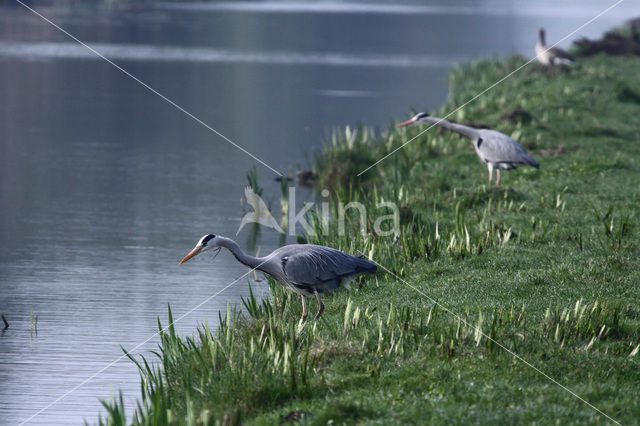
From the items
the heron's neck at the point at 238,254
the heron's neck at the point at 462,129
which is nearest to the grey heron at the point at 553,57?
the heron's neck at the point at 462,129

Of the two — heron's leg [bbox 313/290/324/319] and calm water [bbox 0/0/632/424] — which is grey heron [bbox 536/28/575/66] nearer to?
calm water [bbox 0/0/632/424]

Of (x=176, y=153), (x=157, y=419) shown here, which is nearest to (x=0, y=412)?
(x=157, y=419)

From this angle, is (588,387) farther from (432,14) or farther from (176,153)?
(432,14)

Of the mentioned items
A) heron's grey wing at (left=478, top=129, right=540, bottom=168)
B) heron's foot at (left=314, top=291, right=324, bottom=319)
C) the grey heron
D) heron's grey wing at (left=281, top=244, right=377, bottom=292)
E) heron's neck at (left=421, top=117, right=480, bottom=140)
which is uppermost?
the grey heron

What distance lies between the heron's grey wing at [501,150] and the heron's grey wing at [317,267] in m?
6.64

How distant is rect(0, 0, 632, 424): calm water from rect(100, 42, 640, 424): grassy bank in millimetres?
1435

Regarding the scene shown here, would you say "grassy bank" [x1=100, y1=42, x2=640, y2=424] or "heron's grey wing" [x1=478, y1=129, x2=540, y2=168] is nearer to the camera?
"grassy bank" [x1=100, y1=42, x2=640, y2=424]

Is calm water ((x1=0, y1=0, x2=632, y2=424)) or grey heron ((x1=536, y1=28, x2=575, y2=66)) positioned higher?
grey heron ((x1=536, y1=28, x2=575, y2=66))

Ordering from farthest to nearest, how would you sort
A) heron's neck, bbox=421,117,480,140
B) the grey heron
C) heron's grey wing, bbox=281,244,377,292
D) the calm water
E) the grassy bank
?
1. the grey heron
2. heron's neck, bbox=421,117,480,140
3. the calm water
4. heron's grey wing, bbox=281,244,377,292
5. the grassy bank

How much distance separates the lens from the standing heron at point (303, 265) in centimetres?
1097

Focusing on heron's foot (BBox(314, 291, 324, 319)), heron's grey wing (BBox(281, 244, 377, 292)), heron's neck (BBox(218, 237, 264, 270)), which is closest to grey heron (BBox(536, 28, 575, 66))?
heron's grey wing (BBox(281, 244, 377, 292))

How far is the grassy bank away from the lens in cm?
839

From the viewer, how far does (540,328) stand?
9.98 metres

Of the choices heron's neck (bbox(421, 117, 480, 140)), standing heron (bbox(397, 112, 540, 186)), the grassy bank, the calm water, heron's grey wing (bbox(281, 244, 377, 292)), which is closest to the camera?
the grassy bank
